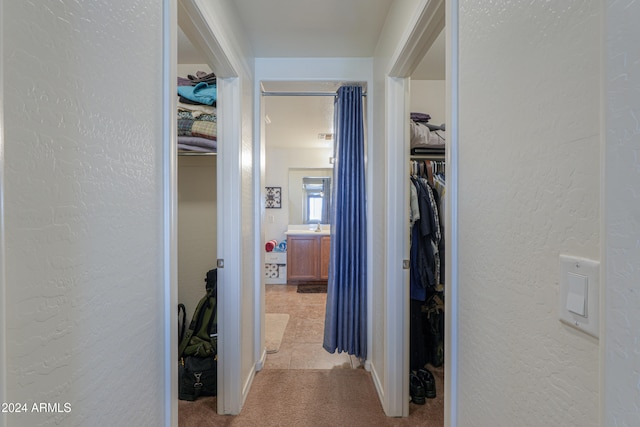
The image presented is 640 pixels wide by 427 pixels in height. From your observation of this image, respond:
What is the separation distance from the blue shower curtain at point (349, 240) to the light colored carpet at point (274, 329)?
591mm

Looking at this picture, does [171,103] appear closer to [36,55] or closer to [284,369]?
[36,55]

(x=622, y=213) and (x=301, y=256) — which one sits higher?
(x=622, y=213)

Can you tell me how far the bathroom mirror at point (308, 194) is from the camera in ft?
17.2

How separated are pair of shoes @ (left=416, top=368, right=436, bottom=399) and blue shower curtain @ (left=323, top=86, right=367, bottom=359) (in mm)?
454

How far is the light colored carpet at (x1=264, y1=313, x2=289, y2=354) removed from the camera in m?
2.70

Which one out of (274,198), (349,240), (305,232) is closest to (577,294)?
(349,240)

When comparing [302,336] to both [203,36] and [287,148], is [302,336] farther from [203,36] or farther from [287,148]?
[287,148]

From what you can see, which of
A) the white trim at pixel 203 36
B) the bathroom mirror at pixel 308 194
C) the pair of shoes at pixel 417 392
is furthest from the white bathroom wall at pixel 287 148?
the pair of shoes at pixel 417 392

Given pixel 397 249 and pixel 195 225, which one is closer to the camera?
pixel 397 249

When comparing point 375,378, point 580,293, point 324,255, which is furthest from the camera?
point 324,255

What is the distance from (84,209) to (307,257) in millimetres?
4215

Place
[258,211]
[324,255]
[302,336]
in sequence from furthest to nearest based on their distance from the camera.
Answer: [324,255] → [302,336] → [258,211]

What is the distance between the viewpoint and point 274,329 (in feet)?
10.0

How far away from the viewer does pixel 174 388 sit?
3.15 ft
